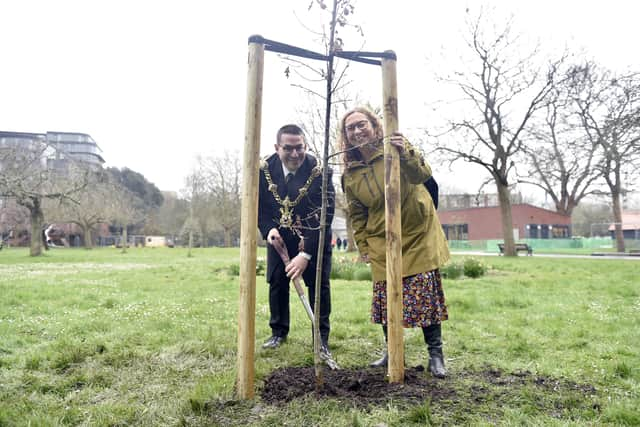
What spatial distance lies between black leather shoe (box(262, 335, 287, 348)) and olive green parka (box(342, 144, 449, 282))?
1367 millimetres

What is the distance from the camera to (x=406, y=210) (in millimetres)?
3178

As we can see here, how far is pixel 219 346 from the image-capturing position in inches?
157

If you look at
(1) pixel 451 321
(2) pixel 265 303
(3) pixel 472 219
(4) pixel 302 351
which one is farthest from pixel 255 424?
(3) pixel 472 219

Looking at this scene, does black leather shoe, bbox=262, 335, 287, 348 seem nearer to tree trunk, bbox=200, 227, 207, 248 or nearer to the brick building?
the brick building

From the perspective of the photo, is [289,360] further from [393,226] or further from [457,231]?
[457,231]

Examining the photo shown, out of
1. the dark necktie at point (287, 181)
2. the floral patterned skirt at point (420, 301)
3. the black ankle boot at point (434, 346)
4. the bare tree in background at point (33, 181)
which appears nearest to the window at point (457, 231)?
the bare tree in background at point (33, 181)

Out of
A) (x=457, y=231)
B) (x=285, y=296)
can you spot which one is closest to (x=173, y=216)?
(x=457, y=231)

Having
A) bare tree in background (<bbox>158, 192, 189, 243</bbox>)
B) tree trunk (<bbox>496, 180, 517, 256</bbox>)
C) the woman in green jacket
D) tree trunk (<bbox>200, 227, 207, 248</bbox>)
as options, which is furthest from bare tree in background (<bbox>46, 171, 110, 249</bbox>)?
the woman in green jacket

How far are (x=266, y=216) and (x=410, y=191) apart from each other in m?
1.36

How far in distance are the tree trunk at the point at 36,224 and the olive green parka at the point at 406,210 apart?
84.4ft

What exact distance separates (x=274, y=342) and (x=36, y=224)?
25.3 m

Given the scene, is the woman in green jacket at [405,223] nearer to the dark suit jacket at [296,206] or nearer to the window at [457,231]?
the dark suit jacket at [296,206]

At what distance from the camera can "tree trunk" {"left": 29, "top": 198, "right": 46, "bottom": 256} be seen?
2345 centimetres

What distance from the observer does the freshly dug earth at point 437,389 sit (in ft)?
8.54
